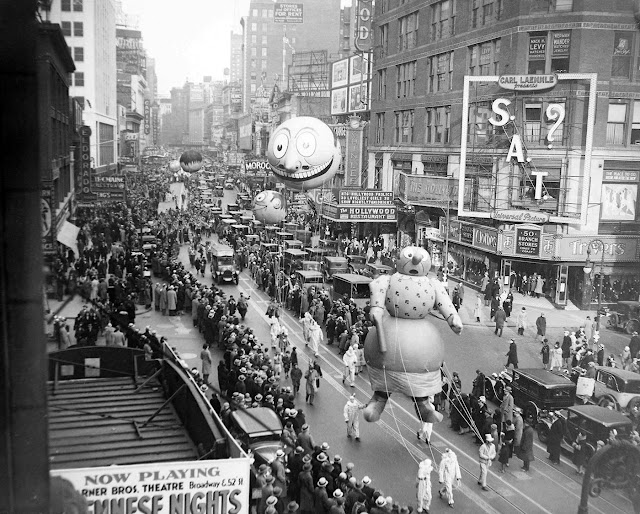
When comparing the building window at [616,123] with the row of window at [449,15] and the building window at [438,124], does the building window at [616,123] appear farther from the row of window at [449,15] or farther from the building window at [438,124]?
the building window at [438,124]

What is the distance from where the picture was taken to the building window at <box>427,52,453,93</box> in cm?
4338

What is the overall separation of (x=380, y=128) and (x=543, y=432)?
130 ft

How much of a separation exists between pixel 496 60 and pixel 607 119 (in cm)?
700

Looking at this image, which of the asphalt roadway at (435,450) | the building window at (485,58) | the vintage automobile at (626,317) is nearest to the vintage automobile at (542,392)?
the asphalt roadway at (435,450)

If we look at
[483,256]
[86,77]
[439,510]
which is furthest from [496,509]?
[86,77]

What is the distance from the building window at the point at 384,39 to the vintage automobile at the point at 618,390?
37.2 m

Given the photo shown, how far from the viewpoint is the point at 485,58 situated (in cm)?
3988

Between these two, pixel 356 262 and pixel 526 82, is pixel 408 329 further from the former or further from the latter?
pixel 356 262

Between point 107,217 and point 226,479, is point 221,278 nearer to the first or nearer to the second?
point 107,217

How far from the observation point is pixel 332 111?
232 ft

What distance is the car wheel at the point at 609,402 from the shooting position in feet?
60.2

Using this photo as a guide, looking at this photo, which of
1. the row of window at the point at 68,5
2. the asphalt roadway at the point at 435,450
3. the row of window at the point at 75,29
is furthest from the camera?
the row of window at the point at 75,29

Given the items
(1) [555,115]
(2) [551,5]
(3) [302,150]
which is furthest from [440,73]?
(3) [302,150]

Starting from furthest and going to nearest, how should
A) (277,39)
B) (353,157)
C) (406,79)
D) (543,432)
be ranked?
(277,39)
(353,157)
(406,79)
(543,432)
